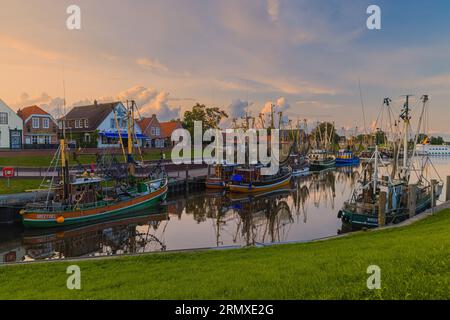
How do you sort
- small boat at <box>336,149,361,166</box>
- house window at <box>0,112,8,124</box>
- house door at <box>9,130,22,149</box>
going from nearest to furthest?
house window at <box>0,112,8,124</box>, house door at <box>9,130,22,149</box>, small boat at <box>336,149,361,166</box>

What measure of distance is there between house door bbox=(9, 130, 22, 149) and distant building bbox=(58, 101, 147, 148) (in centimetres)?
693

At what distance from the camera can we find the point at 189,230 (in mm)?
25125

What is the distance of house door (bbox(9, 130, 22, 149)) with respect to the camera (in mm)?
53156

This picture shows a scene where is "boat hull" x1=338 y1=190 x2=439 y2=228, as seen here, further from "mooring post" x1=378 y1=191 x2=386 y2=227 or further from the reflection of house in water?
the reflection of house in water

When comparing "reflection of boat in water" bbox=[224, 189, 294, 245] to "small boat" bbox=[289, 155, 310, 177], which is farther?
"small boat" bbox=[289, 155, 310, 177]

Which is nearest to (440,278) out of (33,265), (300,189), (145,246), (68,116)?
(33,265)

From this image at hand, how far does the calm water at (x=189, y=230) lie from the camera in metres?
20.9

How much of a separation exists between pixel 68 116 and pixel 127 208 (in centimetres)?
4746

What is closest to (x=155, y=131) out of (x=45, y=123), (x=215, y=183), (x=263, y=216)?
(x=45, y=123)

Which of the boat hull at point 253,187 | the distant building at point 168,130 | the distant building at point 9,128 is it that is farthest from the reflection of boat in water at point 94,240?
the distant building at point 168,130

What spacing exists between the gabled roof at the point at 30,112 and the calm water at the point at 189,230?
3461 centimetres

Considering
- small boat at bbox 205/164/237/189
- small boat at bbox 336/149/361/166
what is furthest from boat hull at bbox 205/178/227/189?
small boat at bbox 336/149/361/166

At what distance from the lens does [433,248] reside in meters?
8.98

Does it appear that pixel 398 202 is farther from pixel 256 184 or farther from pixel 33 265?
pixel 33 265
